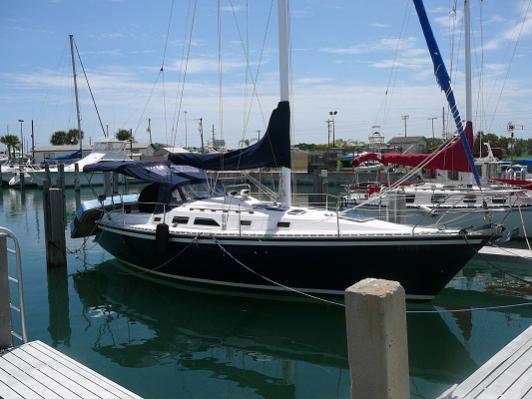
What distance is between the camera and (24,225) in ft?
89.0

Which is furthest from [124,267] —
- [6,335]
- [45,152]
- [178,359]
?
[45,152]

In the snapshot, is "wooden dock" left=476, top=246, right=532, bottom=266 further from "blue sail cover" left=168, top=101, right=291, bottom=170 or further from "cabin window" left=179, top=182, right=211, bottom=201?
"cabin window" left=179, top=182, right=211, bottom=201

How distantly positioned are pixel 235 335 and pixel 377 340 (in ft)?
22.8

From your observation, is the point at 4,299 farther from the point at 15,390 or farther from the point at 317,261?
the point at 317,261

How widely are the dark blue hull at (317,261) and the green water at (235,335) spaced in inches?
15.2

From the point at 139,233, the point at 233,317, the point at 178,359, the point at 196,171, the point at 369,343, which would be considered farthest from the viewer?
the point at 196,171

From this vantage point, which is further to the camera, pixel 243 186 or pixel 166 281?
pixel 243 186

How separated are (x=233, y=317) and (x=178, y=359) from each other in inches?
86.3

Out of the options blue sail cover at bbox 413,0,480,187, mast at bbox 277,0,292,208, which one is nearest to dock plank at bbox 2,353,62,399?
mast at bbox 277,0,292,208

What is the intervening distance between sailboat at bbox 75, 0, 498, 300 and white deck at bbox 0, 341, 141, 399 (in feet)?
18.6

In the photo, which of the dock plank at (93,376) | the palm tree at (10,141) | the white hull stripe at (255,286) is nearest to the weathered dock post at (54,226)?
the white hull stripe at (255,286)

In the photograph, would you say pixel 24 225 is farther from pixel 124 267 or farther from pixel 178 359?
pixel 178 359

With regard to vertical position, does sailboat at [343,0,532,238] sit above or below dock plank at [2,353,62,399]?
above

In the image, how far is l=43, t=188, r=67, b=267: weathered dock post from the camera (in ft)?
49.3
